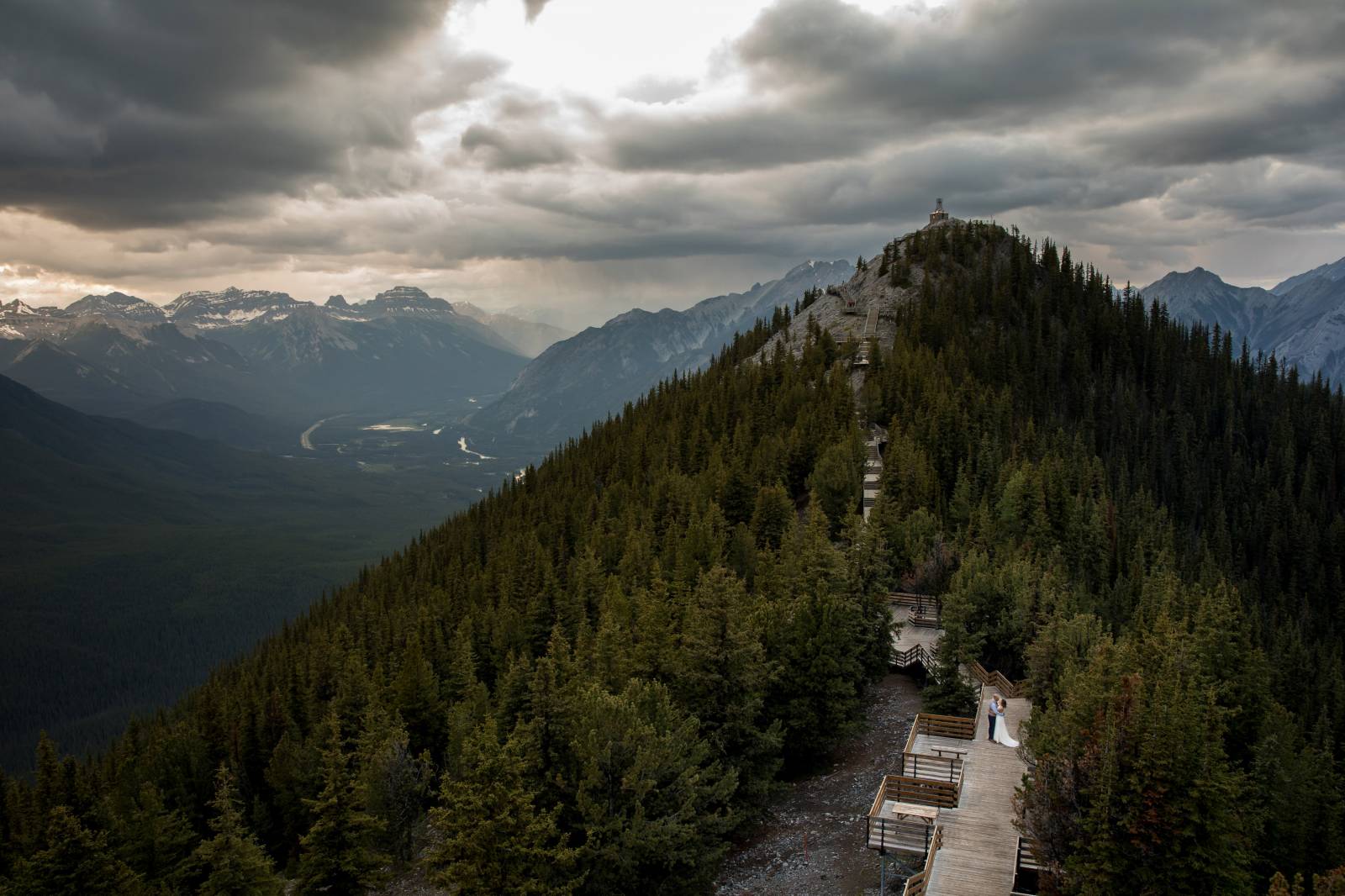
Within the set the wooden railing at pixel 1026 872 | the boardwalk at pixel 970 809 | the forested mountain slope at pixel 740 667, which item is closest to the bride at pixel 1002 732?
the boardwalk at pixel 970 809

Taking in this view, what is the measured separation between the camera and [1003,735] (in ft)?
144

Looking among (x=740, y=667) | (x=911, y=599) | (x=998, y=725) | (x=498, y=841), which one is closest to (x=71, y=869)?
(x=498, y=841)

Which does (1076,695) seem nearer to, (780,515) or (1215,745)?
(1215,745)

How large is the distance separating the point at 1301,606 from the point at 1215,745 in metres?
148

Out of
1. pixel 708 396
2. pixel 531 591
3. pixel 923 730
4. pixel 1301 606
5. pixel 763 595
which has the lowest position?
pixel 1301 606

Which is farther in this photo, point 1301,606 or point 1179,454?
point 1179,454

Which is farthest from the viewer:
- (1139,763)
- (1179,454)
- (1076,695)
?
(1179,454)

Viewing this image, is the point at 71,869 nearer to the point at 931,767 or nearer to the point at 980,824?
the point at 931,767

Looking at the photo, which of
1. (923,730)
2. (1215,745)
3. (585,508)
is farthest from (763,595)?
(585,508)

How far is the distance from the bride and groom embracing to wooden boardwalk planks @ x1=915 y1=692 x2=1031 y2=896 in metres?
0.35

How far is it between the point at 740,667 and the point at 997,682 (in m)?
17.5

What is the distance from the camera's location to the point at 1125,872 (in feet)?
98.4

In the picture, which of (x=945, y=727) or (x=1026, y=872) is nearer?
(x=1026, y=872)

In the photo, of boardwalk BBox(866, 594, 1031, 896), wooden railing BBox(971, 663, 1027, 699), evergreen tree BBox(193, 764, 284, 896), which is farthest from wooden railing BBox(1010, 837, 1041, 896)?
evergreen tree BBox(193, 764, 284, 896)
